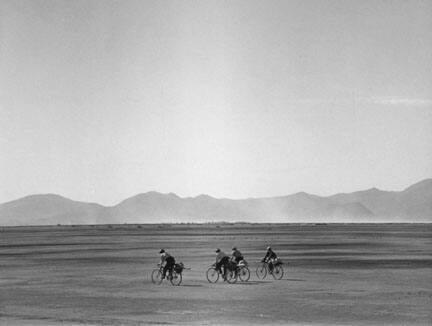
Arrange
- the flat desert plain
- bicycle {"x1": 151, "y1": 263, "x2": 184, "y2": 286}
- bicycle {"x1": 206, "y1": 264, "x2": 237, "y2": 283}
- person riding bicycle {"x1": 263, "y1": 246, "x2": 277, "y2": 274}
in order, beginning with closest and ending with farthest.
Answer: the flat desert plain < bicycle {"x1": 151, "y1": 263, "x2": 184, "y2": 286} < bicycle {"x1": 206, "y1": 264, "x2": 237, "y2": 283} < person riding bicycle {"x1": 263, "y1": 246, "x2": 277, "y2": 274}

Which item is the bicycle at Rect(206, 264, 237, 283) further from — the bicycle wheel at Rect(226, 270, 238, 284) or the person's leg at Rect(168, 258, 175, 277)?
the person's leg at Rect(168, 258, 175, 277)

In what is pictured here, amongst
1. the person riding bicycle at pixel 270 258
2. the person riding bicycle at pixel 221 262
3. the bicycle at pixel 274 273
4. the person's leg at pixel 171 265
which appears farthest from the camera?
the person riding bicycle at pixel 270 258

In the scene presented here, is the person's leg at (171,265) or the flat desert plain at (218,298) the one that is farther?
the person's leg at (171,265)

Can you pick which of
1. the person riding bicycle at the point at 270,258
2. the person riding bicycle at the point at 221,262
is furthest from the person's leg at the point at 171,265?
the person riding bicycle at the point at 270,258

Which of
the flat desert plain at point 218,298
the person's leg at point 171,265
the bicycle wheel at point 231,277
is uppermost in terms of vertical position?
the person's leg at point 171,265

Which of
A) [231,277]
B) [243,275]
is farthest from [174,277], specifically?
[243,275]

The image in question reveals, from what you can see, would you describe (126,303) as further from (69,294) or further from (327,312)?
(327,312)

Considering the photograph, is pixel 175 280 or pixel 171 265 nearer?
pixel 171 265

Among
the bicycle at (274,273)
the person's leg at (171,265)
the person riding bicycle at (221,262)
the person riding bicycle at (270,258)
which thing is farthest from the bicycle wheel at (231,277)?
the person's leg at (171,265)

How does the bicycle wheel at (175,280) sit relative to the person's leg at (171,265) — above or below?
below

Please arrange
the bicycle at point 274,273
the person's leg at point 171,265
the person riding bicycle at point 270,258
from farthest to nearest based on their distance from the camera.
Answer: the person riding bicycle at point 270,258, the bicycle at point 274,273, the person's leg at point 171,265

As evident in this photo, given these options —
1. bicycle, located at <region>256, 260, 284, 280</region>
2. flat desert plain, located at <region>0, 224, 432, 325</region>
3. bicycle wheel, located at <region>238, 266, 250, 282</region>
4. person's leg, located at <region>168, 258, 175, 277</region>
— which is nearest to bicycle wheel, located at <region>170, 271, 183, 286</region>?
person's leg, located at <region>168, 258, 175, 277</region>

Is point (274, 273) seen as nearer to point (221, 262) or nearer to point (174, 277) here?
point (221, 262)

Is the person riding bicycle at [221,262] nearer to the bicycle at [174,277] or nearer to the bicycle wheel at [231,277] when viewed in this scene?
the bicycle wheel at [231,277]
